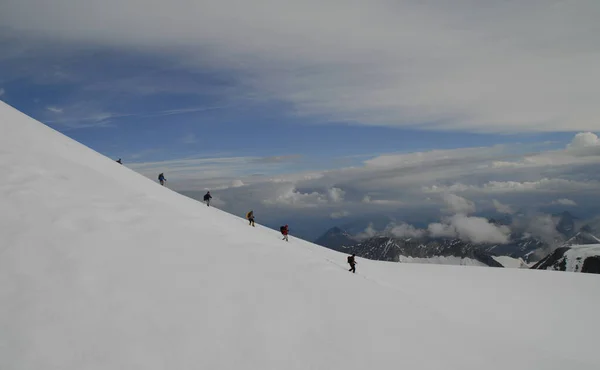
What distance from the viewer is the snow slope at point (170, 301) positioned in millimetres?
8602

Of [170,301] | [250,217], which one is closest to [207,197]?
[250,217]

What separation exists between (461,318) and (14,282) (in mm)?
20727

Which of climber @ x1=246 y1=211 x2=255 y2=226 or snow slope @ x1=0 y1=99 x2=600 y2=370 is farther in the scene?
climber @ x1=246 y1=211 x2=255 y2=226

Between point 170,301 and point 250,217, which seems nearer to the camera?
point 170,301

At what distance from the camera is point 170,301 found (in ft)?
33.4

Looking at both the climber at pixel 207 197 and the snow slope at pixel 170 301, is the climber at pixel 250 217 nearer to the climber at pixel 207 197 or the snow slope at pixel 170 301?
the climber at pixel 207 197

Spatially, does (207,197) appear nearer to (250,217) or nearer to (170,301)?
(250,217)

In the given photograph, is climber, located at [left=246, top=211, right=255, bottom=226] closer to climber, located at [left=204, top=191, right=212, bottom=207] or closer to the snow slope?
climber, located at [left=204, top=191, right=212, bottom=207]

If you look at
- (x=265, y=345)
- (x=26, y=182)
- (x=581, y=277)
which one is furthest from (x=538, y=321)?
(x=26, y=182)

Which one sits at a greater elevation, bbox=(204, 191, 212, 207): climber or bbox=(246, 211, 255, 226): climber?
bbox=(204, 191, 212, 207): climber

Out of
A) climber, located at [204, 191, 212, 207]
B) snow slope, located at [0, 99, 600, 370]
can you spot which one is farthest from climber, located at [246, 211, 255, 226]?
snow slope, located at [0, 99, 600, 370]

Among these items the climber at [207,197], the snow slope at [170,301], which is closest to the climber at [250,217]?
the climber at [207,197]

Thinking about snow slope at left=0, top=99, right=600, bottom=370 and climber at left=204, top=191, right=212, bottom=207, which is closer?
snow slope at left=0, top=99, right=600, bottom=370

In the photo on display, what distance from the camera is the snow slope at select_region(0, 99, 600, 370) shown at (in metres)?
8.60
